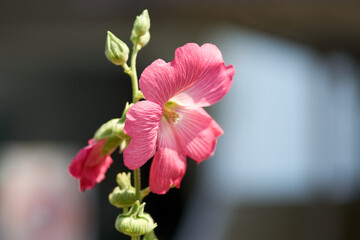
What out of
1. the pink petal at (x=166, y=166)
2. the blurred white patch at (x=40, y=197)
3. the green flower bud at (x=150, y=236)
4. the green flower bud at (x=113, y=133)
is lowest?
the blurred white patch at (x=40, y=197)

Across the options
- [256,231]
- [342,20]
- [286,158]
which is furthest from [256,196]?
[342,20]

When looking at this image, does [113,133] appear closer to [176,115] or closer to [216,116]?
[176,115]

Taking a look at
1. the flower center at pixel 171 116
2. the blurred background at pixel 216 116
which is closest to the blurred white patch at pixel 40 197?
the blurred background at pixel 216 116

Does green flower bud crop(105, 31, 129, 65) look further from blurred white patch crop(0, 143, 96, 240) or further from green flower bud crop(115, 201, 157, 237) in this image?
blurred white patch crop(0, 143, 96, 240)

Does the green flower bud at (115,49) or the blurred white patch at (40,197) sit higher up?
the green flower bud at (115,49)

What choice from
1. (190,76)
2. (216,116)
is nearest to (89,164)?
(190,76)

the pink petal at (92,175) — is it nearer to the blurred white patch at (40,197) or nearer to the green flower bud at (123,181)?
the green flower bud at (123,181)

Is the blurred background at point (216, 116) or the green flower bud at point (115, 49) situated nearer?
the green flower bud at point (115, 49)
